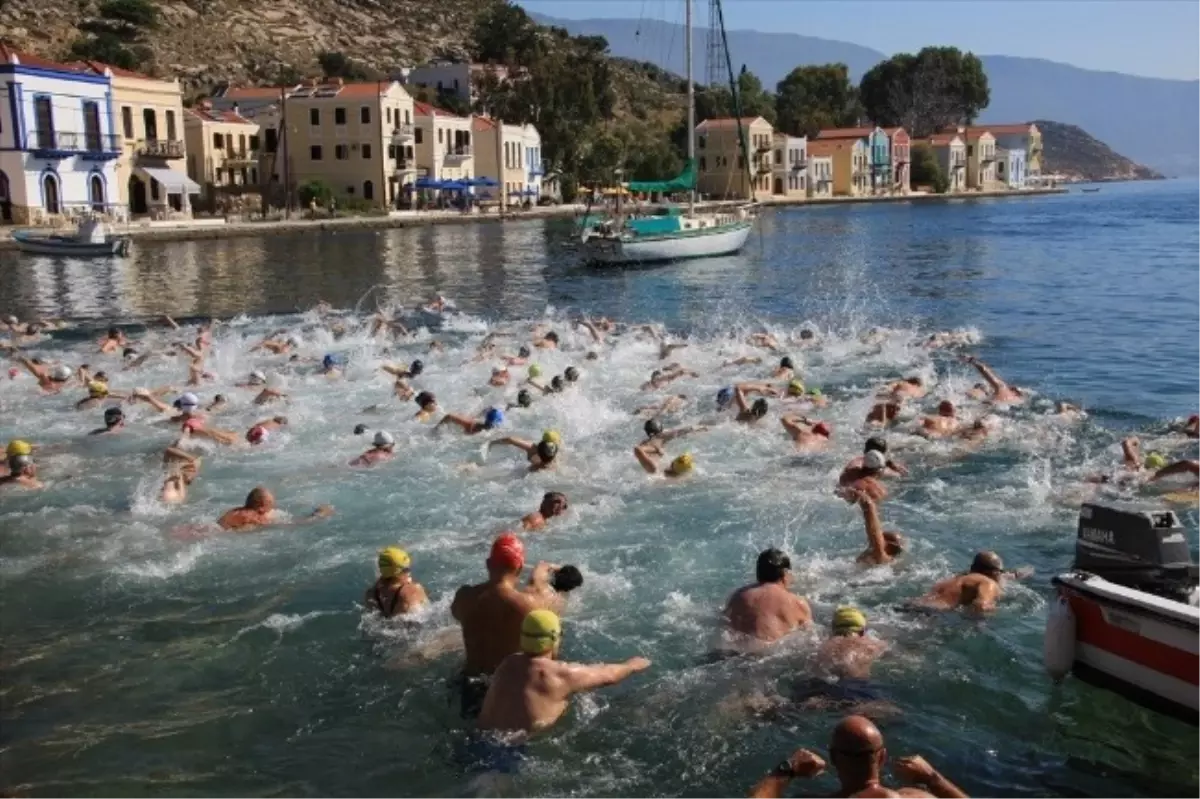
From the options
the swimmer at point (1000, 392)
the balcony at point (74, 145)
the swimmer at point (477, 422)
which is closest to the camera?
the swimmer at point (477, 422)

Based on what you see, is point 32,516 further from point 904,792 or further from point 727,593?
point 904,792

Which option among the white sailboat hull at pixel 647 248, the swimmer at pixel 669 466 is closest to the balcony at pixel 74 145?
the white sailboat hull at pixel 647 248

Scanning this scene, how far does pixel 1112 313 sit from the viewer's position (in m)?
32.5

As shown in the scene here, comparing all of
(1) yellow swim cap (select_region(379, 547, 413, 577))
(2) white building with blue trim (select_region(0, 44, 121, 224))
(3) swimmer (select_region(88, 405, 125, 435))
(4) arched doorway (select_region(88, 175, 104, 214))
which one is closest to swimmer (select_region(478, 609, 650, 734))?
(1) yellow swim cap (select_region(379, 547, 413, 577))

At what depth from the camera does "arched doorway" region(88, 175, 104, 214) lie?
64250mm

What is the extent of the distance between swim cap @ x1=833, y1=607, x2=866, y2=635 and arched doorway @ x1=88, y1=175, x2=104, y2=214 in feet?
211

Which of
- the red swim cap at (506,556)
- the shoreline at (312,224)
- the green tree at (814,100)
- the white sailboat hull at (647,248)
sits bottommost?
the red swim cap at (506,556)

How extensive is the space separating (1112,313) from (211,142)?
6295cm

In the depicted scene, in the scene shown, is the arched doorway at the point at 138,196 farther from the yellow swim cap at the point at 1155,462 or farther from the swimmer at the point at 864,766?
the swimmer at the point at 864,766

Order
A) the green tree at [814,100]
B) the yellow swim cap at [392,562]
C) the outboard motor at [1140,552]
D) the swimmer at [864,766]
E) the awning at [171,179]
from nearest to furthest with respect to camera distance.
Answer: the swimmer at [864,766], the outboard motor at [1140,552], the yellow swim cap at [392,562], the awning at [171,179], the green tree at [814,100]

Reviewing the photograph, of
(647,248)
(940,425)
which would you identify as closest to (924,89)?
(647,248)

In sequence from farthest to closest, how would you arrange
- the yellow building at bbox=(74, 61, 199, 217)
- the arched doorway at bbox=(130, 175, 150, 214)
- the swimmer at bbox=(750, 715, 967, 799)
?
the arched doorway at bbox=(130, 175, 150, 214) → the yellow building at bbox=(74, 61, 199, 217) → the swimmer at bbox=(750, 715, 967, 799)

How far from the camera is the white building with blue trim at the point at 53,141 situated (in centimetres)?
5850

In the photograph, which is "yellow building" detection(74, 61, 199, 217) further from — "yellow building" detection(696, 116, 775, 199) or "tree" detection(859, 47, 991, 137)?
"tree" detection(859, 47, 991, 137)
